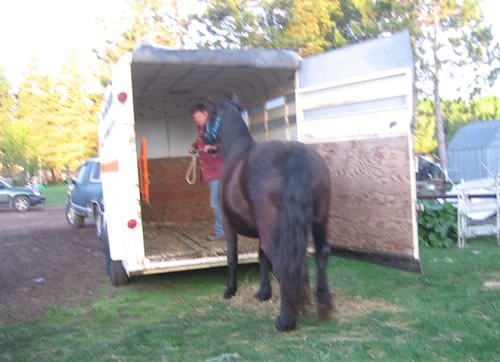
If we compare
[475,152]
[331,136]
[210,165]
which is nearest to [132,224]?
[210,165]

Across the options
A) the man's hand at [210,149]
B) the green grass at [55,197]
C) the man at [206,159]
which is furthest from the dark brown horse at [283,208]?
the green grass at [55,197]

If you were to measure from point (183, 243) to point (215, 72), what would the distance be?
8.28ft

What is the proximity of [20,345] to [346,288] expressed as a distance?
3.33 metres

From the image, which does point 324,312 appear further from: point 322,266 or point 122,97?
point 122,97

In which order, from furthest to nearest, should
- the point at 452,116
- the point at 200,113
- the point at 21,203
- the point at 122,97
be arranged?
the point at 452,116 → the point at 21,203 → the point at 200,113 → the point at 122,97

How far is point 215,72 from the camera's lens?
6.55 metres

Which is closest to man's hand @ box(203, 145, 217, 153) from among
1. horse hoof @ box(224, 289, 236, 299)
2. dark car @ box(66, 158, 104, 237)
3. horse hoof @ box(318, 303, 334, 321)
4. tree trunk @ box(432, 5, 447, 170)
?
horse hoof @ box(224, 289, 236, 299)

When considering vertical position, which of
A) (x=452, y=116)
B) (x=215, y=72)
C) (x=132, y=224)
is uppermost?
(x=452, y=116)

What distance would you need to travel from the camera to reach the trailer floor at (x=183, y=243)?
5578 millimetres

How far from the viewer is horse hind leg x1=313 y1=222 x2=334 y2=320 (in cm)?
402

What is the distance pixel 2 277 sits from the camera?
6.79 meters

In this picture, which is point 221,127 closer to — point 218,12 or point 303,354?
point 303,354

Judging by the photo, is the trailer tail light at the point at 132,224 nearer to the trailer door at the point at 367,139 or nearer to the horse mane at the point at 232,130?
the horse mane at the point at 232,130

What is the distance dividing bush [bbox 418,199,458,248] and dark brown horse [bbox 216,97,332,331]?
13.2 feet
